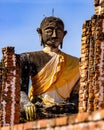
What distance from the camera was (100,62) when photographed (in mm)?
14172

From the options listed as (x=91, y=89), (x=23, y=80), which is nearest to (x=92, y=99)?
(x=91, y=89)

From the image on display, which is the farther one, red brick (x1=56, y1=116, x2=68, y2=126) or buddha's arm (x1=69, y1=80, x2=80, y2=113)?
buddha's arm (x1=69, y1=80, x2=80, y2=113)

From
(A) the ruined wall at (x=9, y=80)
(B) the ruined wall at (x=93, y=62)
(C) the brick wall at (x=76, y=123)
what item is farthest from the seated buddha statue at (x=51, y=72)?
(C) the brick wall at (x=76, y=123)

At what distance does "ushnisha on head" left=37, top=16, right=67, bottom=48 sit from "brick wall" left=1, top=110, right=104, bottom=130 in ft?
41.3

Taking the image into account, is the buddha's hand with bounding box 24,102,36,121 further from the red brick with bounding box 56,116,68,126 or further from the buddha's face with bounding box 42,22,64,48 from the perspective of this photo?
the red brick with bounding box 56,116,68,126

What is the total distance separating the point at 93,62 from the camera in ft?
46.9

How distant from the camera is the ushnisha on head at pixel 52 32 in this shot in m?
20.5

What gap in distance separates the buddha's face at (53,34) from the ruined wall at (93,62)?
18.7 feet

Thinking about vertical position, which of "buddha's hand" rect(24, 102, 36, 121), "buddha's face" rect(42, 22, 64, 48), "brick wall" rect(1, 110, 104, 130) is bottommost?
"buddha's hand" rect(24, 102, 36, 121)

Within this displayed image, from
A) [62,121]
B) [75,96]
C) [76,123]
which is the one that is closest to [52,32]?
[75,96]

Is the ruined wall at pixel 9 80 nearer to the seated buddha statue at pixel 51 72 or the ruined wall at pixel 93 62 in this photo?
the seated buddha statue at pixel 51 72

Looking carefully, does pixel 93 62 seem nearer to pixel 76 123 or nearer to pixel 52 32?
pixel 52 32

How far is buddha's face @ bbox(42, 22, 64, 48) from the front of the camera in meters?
20.5

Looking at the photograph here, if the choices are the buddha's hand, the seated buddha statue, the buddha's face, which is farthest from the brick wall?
the buddha's face
